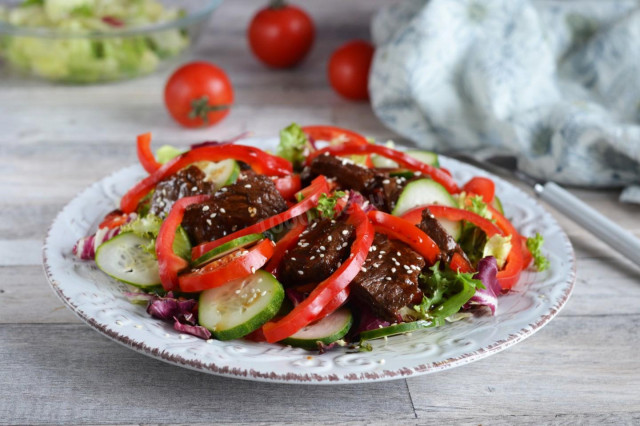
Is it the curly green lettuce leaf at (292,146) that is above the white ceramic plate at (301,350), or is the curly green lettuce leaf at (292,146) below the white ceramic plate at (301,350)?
above

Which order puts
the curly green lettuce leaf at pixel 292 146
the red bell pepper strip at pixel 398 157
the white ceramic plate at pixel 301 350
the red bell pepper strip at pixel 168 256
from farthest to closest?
1. the curly green lettuce leaf at pixel 292 146
2. the red bell pepper strip at pixel 398 157
3. the red bell pepper strip at pixel 168 256
4. the white ceramic plate at pixel 301 350

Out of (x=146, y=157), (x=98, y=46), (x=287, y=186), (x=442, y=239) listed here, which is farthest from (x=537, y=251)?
(x=98, y=46)

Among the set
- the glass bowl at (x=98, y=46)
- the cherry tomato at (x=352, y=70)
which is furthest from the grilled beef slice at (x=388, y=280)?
the glass bowl at (x=98, y=46)

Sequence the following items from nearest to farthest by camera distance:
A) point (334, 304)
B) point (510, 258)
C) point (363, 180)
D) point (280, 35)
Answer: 1. point (334, 304)
2. point (510, 258)
3. point (363, 180)
4. point (280, 35)

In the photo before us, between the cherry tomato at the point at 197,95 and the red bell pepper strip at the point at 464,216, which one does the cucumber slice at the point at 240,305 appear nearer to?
the red bell pepper strip at the point at 464,216

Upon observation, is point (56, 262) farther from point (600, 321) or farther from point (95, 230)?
point (600, 321)

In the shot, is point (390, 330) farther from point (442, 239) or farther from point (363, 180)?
point (363, 180)

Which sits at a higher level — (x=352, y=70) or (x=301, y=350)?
(x=352, y=70)

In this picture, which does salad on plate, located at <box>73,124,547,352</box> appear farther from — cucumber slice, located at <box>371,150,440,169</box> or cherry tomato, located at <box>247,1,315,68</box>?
cherry tomato, located at <box>247,1,315,68</box>
